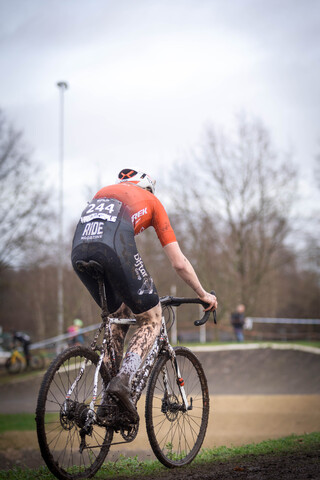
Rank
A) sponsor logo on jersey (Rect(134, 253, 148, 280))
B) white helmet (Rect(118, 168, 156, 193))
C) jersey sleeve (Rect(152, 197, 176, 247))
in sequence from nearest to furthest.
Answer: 1. sponsor logo on jersey (Rect(134, 253, 148, 280))
2. jersey sleeve (Rect(152, 197, 176, 247))
3. white helmet (Rect(118, 168, 156, 193))

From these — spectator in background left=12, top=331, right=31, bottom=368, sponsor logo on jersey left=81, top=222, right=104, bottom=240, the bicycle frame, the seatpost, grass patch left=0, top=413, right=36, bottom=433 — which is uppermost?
sponsor logo on jersey left=81, top=222, right=104, bottom=240

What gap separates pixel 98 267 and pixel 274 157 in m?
34.4

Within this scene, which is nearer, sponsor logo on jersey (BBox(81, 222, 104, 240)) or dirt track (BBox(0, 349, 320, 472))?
sponsor logo on jersey (BBox(81, 222, 104, 240))

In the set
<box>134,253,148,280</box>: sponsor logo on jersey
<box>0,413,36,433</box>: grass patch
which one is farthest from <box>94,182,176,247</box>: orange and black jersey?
<box>0,413,36,433</box>: grass patch

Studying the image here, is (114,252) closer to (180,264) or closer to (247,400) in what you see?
(180,264)

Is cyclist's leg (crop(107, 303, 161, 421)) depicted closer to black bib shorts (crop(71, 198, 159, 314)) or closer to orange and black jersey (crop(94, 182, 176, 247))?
black bib shorts (crop(71, 198, 159, 314))

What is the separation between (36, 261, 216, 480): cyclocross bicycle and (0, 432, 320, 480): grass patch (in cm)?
14

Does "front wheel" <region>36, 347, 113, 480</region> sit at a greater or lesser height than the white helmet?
lesser

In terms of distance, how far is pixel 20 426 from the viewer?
42.9ft

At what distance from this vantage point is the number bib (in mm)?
3779

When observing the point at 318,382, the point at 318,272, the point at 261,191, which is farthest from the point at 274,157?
the point at 318,382

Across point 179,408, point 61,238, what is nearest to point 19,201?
point 61,238

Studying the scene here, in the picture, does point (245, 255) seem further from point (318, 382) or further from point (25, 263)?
point (318, 382)

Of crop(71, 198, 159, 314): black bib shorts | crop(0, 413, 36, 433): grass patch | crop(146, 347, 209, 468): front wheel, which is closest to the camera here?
crop(71, 198, 159, 314): black bib shorts
